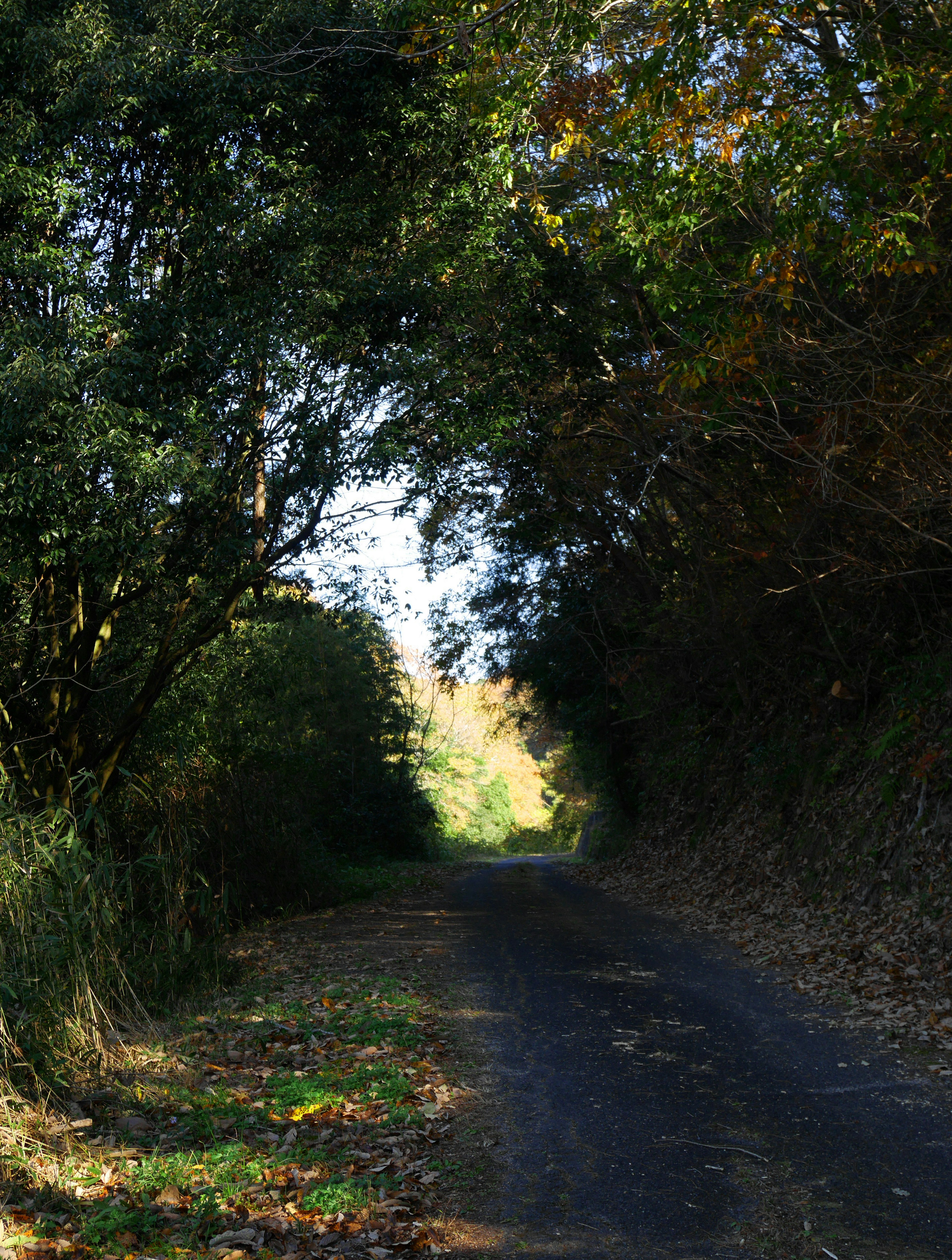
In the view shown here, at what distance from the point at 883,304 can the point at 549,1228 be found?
8252 millimetres

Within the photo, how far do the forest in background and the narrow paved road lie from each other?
2664 mm

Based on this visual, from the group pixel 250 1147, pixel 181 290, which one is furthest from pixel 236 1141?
pixel 181 290

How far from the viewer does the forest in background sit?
26.1ft

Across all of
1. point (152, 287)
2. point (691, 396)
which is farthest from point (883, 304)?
point (152, 287)

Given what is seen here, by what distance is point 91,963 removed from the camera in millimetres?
6492

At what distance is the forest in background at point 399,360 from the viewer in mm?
7941

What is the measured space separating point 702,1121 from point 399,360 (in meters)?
7.60

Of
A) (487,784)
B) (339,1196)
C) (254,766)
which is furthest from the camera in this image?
(487,784)

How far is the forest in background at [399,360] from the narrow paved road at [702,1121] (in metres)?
2.66

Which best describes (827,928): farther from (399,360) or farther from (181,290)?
(181,290)

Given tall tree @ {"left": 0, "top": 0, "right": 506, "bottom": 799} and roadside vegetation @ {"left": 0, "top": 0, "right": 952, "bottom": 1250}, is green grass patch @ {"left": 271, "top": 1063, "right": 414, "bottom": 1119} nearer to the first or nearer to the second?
roadside vegetation @ {"left": 0, "top": 0, "right": 952, "bottom": 1250}

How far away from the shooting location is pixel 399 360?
9.92 metres

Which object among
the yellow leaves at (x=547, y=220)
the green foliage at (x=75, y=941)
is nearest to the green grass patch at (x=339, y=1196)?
the green foliage at (x=75, y=941)

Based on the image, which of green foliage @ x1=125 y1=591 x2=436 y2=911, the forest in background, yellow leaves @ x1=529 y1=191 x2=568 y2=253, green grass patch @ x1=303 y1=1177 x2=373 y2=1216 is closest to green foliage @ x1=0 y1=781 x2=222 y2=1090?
the forest in background
